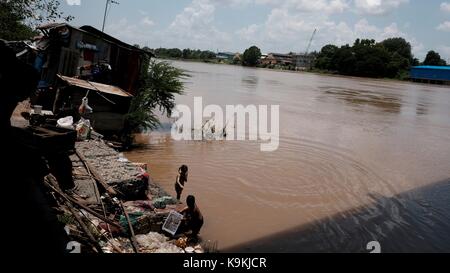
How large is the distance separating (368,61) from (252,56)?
1935 inches

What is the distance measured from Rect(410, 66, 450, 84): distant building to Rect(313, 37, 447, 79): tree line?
10.7 ft

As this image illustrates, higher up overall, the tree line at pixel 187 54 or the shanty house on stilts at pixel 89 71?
the tree line at pixel 187 54

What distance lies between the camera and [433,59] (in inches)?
3799

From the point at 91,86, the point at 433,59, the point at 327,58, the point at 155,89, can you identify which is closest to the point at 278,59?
the point at 327,58

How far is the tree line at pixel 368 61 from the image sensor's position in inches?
3278

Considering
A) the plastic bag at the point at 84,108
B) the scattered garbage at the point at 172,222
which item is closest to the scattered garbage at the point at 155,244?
the scattered garbage at the point at 172,222

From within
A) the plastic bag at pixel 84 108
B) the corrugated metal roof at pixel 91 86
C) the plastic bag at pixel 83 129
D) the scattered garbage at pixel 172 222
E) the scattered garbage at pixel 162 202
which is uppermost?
the corrugated metal roof at pixel 91 86

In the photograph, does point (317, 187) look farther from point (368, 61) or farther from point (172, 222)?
point (368, 61)

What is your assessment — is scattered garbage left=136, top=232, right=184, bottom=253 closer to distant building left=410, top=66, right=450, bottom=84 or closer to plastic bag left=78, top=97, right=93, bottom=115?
plastic bag left=78, top=97, right=93, bottom=115

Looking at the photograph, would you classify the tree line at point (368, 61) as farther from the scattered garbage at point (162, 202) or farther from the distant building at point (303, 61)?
the scattered garbage at point (162, 202)

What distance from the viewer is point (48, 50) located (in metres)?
13.1

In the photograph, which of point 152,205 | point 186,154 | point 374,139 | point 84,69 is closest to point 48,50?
point 84,69

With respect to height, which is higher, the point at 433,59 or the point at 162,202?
the point at 433,59

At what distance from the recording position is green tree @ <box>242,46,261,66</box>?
12544 cm
